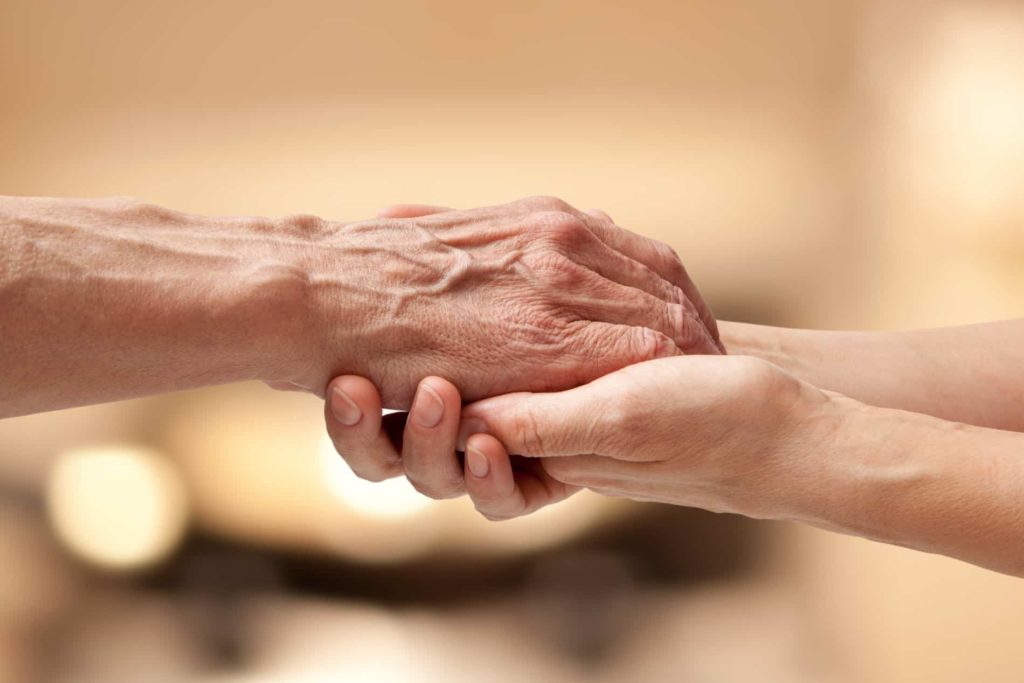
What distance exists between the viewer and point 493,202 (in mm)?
2117

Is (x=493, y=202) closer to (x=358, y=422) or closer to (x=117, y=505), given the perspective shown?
(x=117, y=505)

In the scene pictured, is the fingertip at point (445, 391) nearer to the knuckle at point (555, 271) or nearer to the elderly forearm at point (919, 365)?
the knuckle at point (555, 271)

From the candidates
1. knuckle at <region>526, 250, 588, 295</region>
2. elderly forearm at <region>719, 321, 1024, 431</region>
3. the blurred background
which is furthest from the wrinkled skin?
the blurred background

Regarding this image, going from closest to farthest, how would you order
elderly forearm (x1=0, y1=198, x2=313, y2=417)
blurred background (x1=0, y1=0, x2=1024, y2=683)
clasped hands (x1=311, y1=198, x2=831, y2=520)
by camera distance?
1. elderly forearm (x1=0, y1=198, x2=313, y2=417)
2. clasped hands (x1=311, y1=198, x2=831, y2=520)
3. blurred background (x1=0, y1=0, x2=1024, y2=683)

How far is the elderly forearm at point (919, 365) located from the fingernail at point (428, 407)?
0.45 m

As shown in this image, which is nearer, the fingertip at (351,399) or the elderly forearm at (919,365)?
the fingertip at (351,399)

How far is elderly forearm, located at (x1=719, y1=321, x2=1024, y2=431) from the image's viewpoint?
122 cm

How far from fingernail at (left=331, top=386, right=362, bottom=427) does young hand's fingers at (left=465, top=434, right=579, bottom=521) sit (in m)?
0.11

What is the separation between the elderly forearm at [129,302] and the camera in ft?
2.71

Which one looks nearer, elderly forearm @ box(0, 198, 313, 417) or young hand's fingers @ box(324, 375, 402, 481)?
elderly forearm @ box(0, 198, 313, 417)

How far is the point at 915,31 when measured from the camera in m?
2.32

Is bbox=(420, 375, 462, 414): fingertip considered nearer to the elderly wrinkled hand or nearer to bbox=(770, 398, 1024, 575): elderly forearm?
the elderly wrinkled hand

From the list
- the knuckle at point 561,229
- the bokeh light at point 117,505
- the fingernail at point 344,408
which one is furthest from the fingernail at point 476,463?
the bokeh light at point 117,505

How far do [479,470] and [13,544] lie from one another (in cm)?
146
